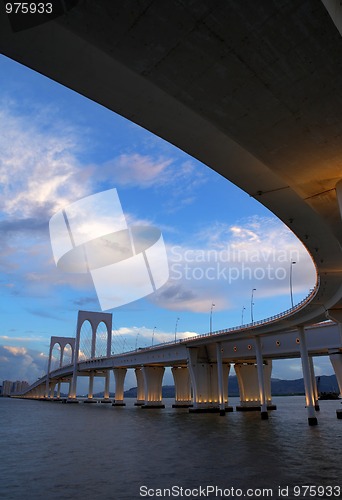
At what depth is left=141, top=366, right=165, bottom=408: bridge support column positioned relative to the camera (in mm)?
84812

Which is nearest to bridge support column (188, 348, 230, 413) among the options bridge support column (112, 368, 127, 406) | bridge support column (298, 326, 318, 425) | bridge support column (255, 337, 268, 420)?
bridge support column (255, 337, 268, 420)

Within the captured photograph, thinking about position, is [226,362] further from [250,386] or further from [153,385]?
[153,385]

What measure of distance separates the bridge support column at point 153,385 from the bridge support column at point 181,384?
355 cm

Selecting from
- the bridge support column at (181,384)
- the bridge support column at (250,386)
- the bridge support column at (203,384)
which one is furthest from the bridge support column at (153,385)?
the bridge support column at (250,386)

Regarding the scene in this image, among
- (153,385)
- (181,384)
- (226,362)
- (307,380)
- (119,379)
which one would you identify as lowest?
(153,385)

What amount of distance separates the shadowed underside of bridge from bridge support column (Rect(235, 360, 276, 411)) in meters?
63.2

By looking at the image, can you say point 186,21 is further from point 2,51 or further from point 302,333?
point 302,333

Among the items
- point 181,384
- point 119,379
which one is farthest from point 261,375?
point 119,379

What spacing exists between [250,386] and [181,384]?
797 inches

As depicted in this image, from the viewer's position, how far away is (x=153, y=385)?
86.3 m

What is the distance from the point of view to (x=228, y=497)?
39.8 ft

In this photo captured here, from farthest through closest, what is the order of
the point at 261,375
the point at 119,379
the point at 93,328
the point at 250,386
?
the point at 93,328 → the point at 119,379 → the point at 250,386 → the point at 261,375

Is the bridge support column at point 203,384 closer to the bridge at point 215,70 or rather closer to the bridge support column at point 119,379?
the bridge support column at point 119,379

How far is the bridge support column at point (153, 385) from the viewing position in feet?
278
